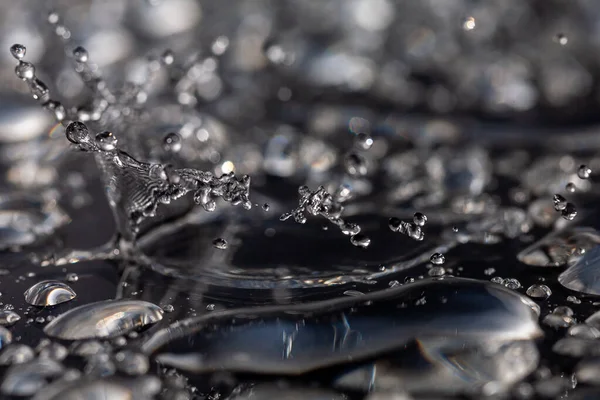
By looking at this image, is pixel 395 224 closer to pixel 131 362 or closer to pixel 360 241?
pixel 360 241

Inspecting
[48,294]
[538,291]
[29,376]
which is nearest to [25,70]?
[48,294]

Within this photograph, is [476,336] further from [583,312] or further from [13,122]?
[13,122]

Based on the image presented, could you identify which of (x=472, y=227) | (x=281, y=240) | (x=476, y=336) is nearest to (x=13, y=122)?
(x=281, y=240)

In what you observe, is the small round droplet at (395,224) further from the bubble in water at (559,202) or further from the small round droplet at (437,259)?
the bubble in water at (559,202)

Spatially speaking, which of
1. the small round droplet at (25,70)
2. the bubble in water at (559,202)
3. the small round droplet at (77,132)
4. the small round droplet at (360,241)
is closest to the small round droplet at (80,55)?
the small round droplet at (25,70)

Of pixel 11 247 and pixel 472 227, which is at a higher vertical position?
pixel 11 247

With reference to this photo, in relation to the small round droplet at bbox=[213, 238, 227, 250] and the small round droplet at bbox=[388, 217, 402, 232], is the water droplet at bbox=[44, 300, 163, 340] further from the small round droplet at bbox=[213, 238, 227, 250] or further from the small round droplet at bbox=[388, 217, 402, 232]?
the small round droplet at bbox=[388, 217, 402, 232]
